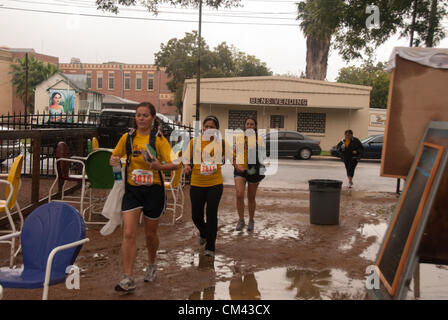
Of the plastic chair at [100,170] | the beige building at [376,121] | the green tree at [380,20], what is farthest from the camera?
the beige building at [376,121]

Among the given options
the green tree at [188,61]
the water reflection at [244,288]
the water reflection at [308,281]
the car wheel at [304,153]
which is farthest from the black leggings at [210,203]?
the green tree at [188,61]

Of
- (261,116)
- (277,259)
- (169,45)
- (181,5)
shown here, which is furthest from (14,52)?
(277,259)

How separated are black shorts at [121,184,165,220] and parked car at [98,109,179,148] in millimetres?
8951

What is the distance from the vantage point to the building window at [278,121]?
3506 centimetres

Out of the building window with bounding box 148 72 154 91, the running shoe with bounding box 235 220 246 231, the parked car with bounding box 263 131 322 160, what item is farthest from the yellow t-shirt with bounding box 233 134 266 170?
the building window with bounding box 148 72 154 91

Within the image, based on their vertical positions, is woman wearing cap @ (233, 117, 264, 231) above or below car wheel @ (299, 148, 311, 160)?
above

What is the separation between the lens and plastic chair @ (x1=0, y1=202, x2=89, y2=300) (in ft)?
11.1

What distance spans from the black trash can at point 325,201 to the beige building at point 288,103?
1020 inches

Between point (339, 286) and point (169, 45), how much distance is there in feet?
184

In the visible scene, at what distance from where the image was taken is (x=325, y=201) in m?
8.05

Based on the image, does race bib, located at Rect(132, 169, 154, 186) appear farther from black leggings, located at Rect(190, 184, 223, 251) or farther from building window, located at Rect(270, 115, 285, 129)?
building window, located at Rect(270, 115, 285, 129)

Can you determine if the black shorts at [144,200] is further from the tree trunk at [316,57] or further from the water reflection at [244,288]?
the tree trunk at [316,57]

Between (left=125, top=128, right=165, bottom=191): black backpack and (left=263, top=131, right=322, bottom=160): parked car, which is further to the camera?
(left=263, top=131, right=322, bottom=160): parked car
